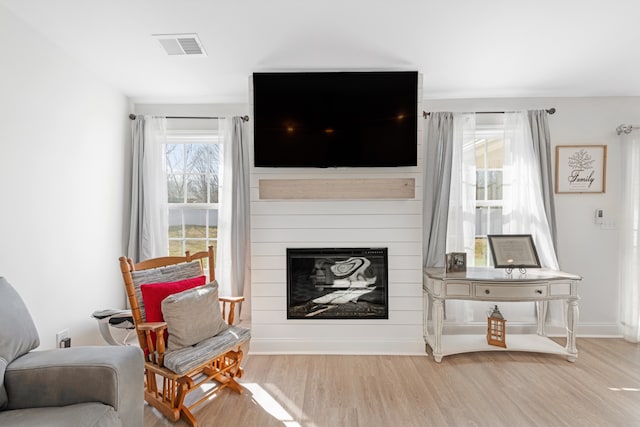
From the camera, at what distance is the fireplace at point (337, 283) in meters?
3.05

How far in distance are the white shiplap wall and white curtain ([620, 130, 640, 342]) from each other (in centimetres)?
218

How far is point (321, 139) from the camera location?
2943 mm

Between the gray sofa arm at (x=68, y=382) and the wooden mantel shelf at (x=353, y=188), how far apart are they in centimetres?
186

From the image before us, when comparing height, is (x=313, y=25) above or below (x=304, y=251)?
above

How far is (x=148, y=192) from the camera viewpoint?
3.45 metres

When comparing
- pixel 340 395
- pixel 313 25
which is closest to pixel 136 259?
pixel 340 395

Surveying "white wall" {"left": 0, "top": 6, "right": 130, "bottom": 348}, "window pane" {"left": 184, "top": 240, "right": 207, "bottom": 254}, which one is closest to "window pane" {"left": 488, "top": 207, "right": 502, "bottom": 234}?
"window pane" {"left": 184, "top": 240, "right": 207, "bottom": 254}

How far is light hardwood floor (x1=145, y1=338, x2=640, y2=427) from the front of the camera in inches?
82.1

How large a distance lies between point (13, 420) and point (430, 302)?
124 inches

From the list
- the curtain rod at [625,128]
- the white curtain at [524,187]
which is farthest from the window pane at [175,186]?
the curtain rod at [625,128]

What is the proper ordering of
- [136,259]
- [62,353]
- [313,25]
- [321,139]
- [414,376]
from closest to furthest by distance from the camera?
[62,353] < [313,25] < [414,376] < [321,139] < [136,259]

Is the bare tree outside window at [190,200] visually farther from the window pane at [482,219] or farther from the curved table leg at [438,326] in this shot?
the window pane at [482,219]

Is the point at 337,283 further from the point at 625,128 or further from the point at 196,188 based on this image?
the point at 625,128

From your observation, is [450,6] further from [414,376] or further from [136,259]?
[136,259]
